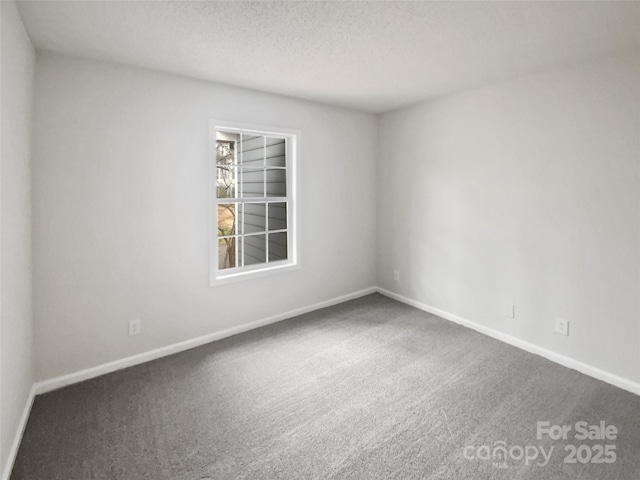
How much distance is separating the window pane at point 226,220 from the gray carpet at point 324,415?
1.36 m

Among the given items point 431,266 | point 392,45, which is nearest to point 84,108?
point 392,45

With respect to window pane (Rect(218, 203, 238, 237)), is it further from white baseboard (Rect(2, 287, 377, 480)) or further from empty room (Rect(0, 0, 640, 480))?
white baseboard (Rect(2, 287, 377, 480))

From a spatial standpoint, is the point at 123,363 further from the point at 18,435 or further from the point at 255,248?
the point at 255,248

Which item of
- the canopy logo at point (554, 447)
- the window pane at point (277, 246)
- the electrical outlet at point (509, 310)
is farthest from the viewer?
the window pane at point (277, 246)

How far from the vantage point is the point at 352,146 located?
163 inches

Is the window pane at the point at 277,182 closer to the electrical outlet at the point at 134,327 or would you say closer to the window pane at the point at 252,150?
the window pane at the point at 252,150

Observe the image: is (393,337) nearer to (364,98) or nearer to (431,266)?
(431,266)

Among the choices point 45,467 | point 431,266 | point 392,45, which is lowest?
point 45,467

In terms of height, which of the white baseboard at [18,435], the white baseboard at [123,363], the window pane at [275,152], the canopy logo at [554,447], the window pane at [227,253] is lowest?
the canopy logo at [554,447]

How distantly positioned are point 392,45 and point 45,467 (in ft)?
10.3

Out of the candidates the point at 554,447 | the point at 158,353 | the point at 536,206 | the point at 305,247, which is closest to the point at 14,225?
the point at 158,353

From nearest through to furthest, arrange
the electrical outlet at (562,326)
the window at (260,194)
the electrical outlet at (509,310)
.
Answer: the electrical outlet at (562,326) → the electrical outlet at (509,310) → the window at (260,194)

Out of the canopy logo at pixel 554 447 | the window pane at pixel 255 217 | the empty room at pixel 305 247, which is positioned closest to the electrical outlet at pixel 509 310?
the empty room at pixel 305 247

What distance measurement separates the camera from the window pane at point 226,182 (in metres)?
3.75
